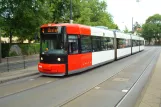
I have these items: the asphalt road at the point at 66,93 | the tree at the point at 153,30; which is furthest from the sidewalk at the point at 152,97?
the tree at the point at 153,30

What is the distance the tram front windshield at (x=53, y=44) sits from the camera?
1569 cm

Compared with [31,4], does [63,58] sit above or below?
below

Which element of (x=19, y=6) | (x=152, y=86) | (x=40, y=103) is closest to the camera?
(x=40, y=103)

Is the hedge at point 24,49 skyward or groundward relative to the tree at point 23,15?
groundward

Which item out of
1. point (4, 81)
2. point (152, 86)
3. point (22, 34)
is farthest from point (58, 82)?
point (22, 34)

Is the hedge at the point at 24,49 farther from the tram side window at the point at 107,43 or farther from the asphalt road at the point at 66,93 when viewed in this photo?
the asphalt road at the point at 66,93

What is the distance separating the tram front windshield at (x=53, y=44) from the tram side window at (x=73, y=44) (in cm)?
60

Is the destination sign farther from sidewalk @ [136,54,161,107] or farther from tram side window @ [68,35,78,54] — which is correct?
sidewalk @ [136,54,161,107]

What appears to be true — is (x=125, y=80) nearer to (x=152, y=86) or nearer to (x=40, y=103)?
(x=152, y=86)

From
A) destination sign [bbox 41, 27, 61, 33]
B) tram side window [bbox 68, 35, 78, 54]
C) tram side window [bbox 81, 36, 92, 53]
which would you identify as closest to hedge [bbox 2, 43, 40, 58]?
tram side window [bbox 81, 36, 92, 53]

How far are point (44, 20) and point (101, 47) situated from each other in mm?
12720

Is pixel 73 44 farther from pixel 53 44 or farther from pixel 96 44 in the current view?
pixel 96 44

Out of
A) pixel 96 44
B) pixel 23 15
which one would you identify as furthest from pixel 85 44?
pixel 23 15

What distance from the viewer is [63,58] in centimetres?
1559
